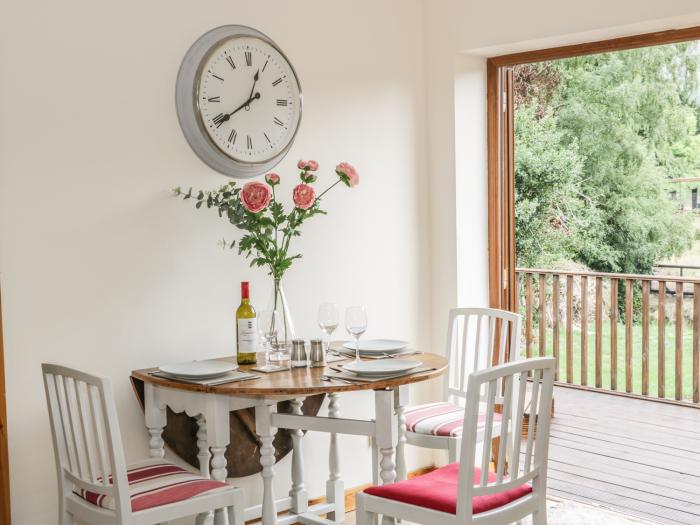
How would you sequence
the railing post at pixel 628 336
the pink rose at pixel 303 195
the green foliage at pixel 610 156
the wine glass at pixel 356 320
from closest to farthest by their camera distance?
the wine glass at pixel 356 320 < the pink rose at pixel 303 195 < the green foliage at pixel 610 156 < the railing post at pixel 628 336

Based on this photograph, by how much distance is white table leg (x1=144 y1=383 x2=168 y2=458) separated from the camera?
279cm

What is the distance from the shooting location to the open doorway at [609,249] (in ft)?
12.5

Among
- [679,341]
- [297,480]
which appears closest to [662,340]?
[679,341]

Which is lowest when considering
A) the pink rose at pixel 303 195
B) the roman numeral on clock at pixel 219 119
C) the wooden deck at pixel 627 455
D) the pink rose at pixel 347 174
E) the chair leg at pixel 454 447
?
the wooden deck at pixel 627 455

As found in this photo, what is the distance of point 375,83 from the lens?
3.70 m

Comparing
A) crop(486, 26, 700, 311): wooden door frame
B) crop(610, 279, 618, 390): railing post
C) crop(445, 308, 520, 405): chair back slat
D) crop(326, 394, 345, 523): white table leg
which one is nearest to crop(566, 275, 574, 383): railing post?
crop(610, 279, 618, 390): railing post

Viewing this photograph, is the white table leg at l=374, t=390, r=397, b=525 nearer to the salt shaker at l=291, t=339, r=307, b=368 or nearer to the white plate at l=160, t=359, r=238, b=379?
the salt shaker at l=291, t=339, r=307, b=368

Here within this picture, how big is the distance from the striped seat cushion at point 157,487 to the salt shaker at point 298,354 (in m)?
0.49

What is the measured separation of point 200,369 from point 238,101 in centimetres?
107

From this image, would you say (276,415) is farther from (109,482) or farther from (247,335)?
(109,482)

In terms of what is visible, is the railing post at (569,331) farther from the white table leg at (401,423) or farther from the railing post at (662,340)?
the white table leg at (401,423)

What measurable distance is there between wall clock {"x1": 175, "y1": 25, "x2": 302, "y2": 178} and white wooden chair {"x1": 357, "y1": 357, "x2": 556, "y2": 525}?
141 cm

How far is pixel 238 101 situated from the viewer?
314cm

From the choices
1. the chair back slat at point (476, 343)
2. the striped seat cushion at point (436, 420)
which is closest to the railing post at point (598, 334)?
the chair back slat at point (476, 343)
